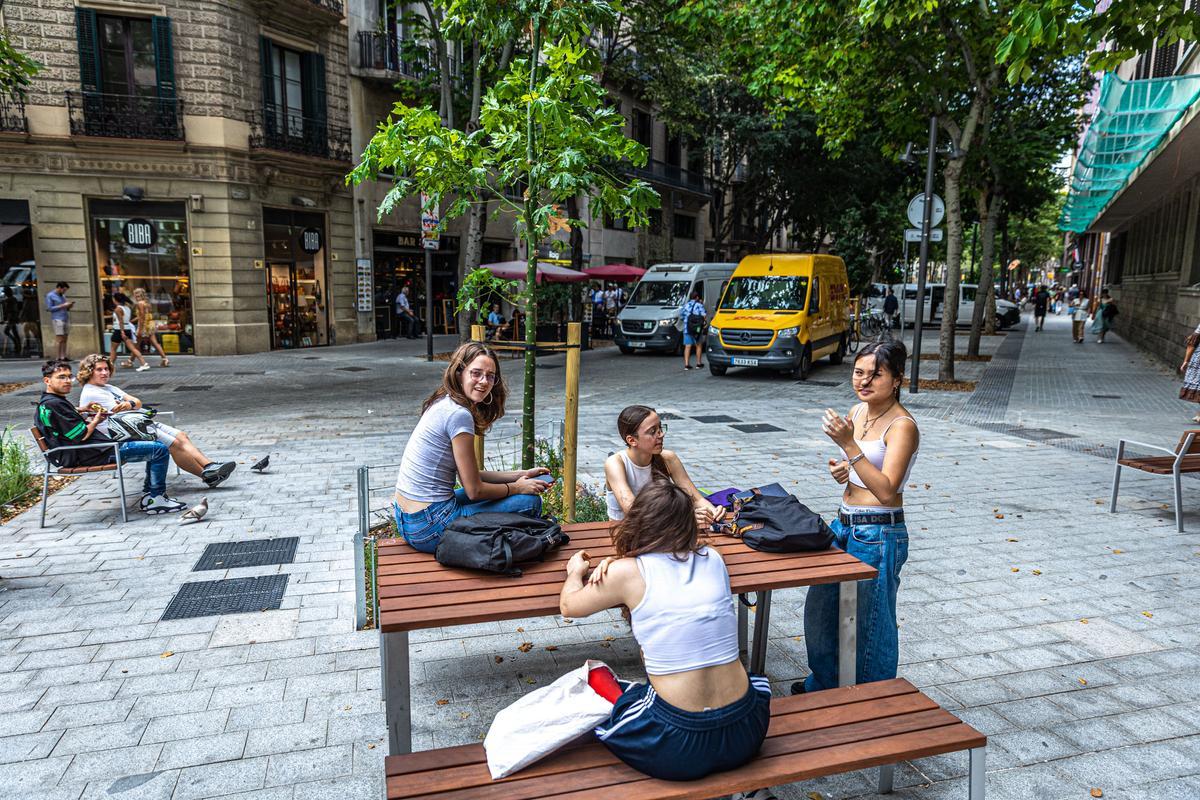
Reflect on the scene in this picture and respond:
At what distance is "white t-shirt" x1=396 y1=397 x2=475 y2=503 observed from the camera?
153 inches

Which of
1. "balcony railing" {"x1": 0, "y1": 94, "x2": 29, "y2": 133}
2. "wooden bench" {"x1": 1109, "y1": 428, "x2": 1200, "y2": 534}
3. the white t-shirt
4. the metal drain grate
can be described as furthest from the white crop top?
"balcony railing" {"x1": 0, "y1": 94, "x2": 29, "y2": 133}

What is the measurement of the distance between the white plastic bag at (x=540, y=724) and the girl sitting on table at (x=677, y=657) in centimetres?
6

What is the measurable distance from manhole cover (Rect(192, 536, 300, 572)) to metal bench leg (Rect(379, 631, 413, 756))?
297 cm

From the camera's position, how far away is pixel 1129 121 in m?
15.0

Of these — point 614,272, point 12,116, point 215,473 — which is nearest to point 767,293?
point 614,272

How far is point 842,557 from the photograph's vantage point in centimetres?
343

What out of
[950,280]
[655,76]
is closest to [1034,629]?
[950,280]

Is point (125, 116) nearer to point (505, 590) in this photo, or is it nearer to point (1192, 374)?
point (505, 590)

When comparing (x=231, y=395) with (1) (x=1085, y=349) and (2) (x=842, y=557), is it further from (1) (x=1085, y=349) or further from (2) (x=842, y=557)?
(1) (x=1085, y=349)

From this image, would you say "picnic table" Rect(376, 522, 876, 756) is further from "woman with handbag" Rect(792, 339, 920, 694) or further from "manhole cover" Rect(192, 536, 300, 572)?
"manhole cover" Rect(192, 536, 300, 572)

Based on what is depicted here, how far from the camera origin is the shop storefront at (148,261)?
18938 mm

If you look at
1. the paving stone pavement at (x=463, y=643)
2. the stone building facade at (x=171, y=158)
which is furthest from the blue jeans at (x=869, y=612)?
the stone building facade at (x=171, y=158)

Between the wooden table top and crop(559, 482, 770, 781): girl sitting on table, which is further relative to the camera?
the wooden table top

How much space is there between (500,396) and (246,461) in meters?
5.33
